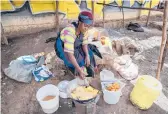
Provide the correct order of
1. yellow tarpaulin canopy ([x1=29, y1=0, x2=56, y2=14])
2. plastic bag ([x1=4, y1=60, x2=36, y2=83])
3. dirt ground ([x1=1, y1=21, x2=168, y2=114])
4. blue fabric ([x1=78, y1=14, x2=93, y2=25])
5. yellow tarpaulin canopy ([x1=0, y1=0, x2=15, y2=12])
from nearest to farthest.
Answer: blue fabric ([x1=78, y1=14, x2=93, y2=25]), dirt ground ([x1=1, y1=21, x2=168, y2=114]), plastic bag ([x1=4, y1=60, x2=36, y2=83]), yellow tarpaulin canopy ([x1=0, y1=0, x2=15, y2=12]), yellow tarpaulin canopy ([x1=29, y1=0, x2=56, y2=14])

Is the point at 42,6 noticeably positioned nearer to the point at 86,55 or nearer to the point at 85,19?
the point at 86,55

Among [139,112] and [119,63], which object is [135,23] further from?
[139,112]

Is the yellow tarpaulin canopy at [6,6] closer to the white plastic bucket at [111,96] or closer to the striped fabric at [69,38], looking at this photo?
the striped fabric at [69,38]

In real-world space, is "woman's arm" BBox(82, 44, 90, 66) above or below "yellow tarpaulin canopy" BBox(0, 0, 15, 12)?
below

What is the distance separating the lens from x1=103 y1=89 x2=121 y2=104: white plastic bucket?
2926 mm

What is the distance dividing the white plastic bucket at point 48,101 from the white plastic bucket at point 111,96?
0.77 meters

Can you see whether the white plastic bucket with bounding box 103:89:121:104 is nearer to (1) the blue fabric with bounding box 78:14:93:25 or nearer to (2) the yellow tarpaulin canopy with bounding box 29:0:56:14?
(1) the blue fabric with bounding box 78:14:93:25

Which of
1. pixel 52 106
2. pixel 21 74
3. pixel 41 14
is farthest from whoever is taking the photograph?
pixel 41 14

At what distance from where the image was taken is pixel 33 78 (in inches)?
143

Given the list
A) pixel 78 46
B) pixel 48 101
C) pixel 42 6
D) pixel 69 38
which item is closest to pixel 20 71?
pixel 48 101

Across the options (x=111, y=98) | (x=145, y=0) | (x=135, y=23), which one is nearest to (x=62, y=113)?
(x=111, y=98)

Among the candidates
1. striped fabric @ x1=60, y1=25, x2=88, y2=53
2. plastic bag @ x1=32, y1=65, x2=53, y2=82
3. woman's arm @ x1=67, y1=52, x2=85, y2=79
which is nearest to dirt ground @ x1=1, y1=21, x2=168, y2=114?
plastic bag @ x1=32, y1=65, x2=53, y2=82

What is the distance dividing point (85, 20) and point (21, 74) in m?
1.72

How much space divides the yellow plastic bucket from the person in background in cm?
81
